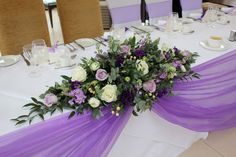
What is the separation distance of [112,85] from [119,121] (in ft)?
0.66

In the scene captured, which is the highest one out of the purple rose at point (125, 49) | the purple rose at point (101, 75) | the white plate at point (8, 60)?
the purple rose at point (125, 49)

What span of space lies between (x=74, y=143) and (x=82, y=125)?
9cm

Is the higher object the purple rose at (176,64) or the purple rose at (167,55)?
the purple rose at (167,55)

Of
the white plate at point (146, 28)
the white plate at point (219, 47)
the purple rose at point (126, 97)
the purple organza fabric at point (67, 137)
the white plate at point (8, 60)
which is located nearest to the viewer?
the purple organza fabric at point (67, 137)

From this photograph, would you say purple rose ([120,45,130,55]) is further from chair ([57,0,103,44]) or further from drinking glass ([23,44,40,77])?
chair ([57,0,103,44])

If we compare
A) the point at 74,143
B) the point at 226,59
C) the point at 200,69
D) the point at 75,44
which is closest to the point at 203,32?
the point at 226,59

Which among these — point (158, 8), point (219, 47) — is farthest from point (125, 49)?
point (158, 8)

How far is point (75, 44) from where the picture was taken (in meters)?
1.70

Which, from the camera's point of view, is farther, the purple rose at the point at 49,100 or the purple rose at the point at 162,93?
the purple rose at the point at 162,93

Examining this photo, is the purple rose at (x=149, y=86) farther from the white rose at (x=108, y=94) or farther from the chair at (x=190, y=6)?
the chair at (x=190, y=6)

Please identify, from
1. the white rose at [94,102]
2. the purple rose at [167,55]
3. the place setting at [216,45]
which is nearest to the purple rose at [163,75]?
the purple rose at [167,55]

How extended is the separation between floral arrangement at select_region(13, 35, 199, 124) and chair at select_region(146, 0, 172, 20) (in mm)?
1453

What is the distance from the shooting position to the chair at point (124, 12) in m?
2.35

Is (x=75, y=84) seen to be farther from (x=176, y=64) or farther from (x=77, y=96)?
(x=176, y=64)
